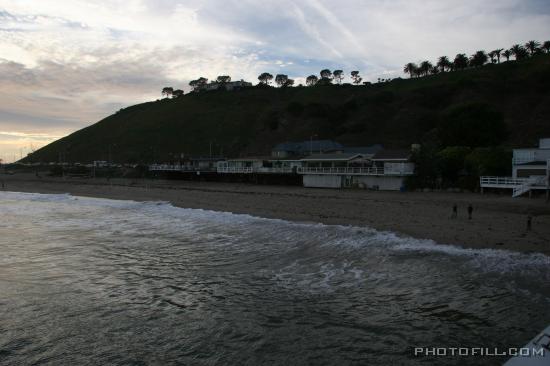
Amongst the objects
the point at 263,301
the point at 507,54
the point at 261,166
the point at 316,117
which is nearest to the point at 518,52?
the point at 507,54

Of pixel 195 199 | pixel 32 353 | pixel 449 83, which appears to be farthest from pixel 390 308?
pixel 449 83

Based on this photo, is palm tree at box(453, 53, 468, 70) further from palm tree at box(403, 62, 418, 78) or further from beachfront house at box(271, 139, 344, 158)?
beachfront house at box(271, 139, 344, 158)

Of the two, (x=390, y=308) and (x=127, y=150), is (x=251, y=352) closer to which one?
(x=390, y=308)

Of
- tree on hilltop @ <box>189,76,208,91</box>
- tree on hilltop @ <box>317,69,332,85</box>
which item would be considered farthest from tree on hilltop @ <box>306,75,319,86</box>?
tree on hilltop @ <box>189,76,208,91</box>

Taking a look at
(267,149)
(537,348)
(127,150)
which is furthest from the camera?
(127,150)

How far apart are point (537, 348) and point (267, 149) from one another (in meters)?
98.3

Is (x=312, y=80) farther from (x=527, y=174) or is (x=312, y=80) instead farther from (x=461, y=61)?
(x=527, y=174)

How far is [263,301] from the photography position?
11.2 m

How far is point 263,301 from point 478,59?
478ft

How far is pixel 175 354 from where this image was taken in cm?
831

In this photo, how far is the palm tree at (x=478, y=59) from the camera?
436ft

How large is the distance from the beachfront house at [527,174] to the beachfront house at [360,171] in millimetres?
9198

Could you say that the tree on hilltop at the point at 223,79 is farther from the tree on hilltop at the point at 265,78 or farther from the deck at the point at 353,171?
the deck at the point at 353,171

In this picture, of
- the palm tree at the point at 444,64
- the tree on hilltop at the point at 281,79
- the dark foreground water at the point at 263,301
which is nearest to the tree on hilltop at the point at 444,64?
the palm tree at the point at 444,64
